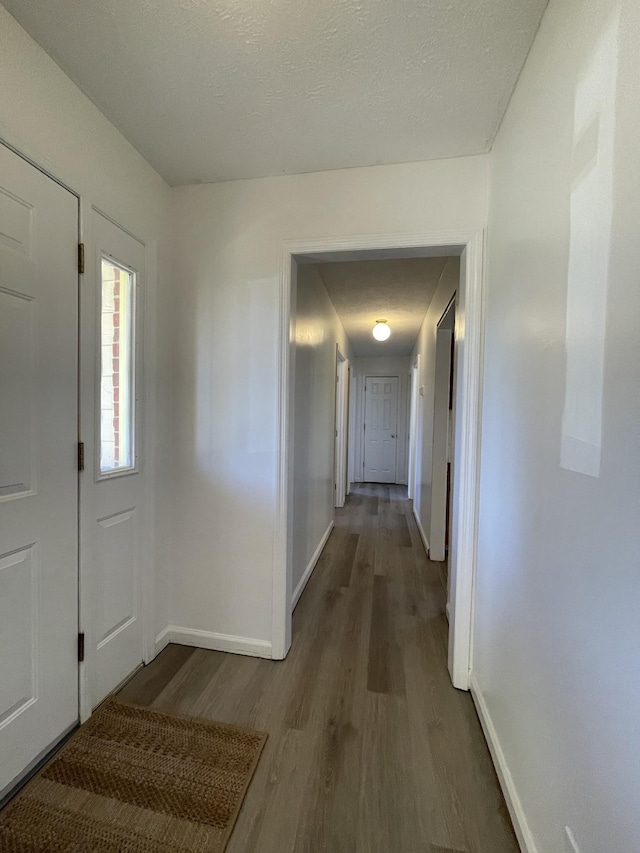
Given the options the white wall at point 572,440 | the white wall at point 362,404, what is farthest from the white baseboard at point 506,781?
the white wall at point 362,404

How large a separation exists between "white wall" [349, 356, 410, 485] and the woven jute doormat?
562 cm

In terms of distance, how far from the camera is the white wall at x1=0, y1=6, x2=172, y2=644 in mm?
1166

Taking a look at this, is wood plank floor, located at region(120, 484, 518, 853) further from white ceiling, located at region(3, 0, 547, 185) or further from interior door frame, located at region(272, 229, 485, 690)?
white ceiling, located at region(3, 0, 547, 185)

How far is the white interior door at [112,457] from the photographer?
149 cm

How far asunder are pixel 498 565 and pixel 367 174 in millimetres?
1866

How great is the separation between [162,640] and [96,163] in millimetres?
2322

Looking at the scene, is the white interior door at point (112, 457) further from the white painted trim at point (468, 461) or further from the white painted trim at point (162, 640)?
the white painted trim at point (468, 461)

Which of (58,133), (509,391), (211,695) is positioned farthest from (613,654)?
(58,133)

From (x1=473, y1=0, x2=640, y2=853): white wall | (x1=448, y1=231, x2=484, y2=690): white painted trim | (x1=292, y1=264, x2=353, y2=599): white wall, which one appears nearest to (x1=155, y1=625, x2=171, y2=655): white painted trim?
(x1=292, y1=264, x2=353, y2=599): white wall

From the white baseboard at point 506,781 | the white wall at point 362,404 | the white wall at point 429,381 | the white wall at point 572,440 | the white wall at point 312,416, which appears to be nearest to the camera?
the white wall at point 572,440

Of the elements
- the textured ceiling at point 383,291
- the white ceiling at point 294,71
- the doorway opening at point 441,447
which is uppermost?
the white ceiling at point 294,71

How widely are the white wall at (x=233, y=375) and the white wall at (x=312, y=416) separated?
425 mm

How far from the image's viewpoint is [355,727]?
1485 mm

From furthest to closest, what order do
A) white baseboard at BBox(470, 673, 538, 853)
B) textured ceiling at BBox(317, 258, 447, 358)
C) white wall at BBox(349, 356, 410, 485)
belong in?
white wall at BBox(349, 356, 410, 485)
textured ceiling at BBox(317, 258, 447, 358)
white baseboard at BBox(470, 673, 538, 853)
